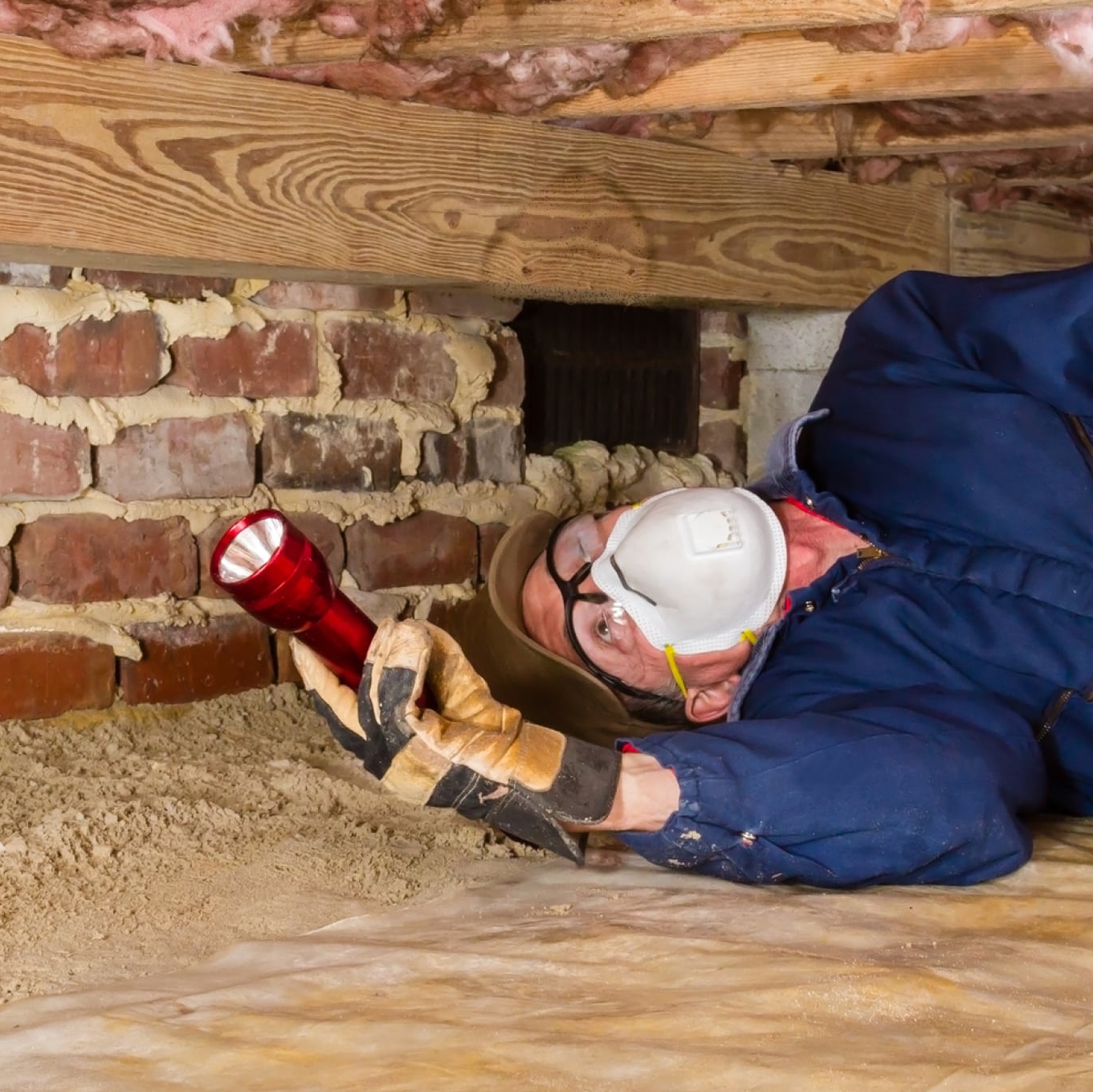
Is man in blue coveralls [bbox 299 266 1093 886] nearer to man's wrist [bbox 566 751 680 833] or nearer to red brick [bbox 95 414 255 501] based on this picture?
man's wrist [bbox 566 751 680 833]

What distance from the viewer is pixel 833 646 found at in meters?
1.49

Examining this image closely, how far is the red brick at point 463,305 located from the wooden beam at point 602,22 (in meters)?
0.46

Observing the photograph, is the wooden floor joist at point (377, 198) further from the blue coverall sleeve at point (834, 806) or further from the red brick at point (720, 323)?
the blue coverall sleeve at point (834, 806)

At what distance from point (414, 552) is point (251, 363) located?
1.15 feet

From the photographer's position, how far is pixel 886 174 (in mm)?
1899

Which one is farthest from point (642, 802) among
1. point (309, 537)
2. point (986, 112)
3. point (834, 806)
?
point (986, 112)

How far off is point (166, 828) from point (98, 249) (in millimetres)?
572

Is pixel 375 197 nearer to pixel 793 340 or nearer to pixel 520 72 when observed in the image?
pixel 520 72

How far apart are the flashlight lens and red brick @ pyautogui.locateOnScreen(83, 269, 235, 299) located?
476 mm

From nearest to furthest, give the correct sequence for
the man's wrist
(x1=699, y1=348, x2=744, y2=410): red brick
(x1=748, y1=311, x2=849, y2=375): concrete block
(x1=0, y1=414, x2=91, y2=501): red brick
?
the man's wrist → (x1=0, y1=414, x2=91, y2=501): red brick → (x1=748, y1=311, x2=849, y2=375): concrete block → (x1=699, y1=348, x2=744, y2=410): red brick

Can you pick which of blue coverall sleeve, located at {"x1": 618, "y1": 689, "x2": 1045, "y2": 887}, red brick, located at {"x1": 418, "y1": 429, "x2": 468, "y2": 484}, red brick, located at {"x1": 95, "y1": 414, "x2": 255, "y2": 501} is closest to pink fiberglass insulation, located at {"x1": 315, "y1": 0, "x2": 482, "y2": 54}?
red brick, located at {"x1": 95, "y1": 414, "x2": 255, "y2": 501}

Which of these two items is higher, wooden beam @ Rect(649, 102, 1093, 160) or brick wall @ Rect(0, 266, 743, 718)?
wooden beam @ Rect(649, 102, 1093, 160)

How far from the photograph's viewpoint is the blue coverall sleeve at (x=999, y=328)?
1.49 meters

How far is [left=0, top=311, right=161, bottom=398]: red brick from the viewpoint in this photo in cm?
146
